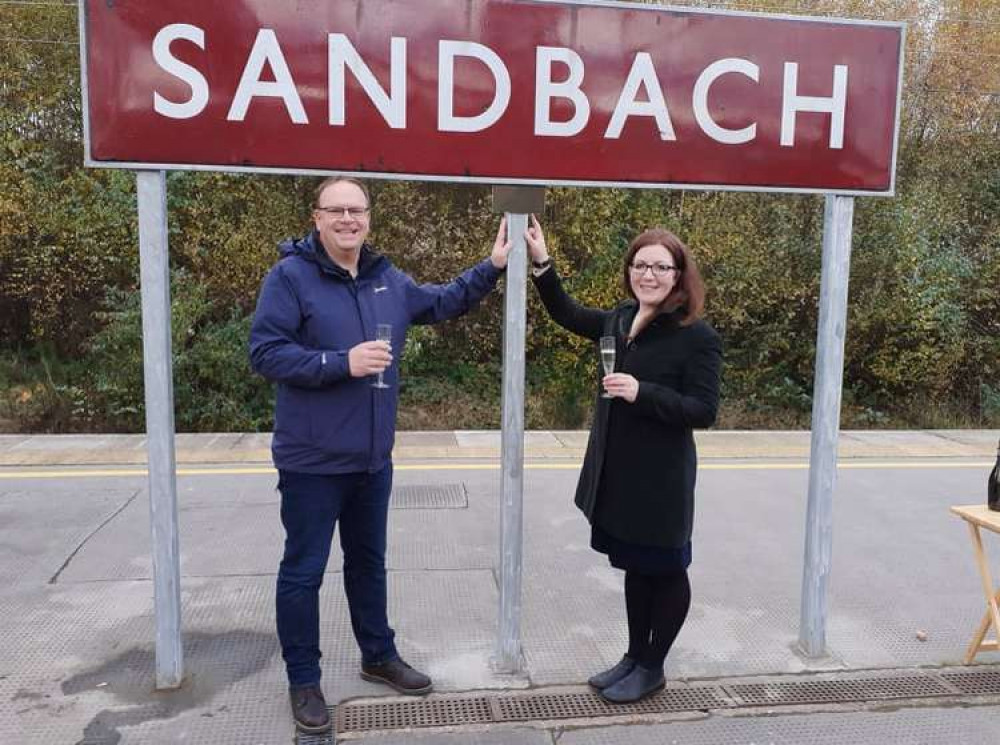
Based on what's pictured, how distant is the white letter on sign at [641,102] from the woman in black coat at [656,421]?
448 millimetres

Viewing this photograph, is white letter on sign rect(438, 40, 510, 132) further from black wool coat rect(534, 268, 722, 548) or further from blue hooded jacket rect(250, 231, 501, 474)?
black wool coat rect(534, 268, 722, 548)

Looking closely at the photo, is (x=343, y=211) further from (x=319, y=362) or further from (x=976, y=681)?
(x=976, y=681)

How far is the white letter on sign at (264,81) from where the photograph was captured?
2879mm

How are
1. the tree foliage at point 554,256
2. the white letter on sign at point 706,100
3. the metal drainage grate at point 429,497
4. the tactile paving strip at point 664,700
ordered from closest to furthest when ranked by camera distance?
the tactile paving strip at point 664,700
the white letter on sign at point 706,100
the metal drainage grate at point 429,497
the tree foliage at point 554,256

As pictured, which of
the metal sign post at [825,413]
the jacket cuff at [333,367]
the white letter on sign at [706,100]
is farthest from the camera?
the metal sign post at [825,413]

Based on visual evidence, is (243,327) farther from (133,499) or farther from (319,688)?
(319,688)

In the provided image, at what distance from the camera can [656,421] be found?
2.95 metres

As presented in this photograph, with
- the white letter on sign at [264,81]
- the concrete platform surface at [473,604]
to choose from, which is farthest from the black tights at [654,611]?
the white letter on sign at [264,81]

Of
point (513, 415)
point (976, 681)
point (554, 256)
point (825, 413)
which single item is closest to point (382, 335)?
point (513, 415)

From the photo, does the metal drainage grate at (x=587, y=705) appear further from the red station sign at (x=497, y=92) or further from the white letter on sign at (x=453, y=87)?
the white letter on sign at (x=453, y=87)

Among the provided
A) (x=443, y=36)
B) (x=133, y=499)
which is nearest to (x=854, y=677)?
(x=443, y=36)

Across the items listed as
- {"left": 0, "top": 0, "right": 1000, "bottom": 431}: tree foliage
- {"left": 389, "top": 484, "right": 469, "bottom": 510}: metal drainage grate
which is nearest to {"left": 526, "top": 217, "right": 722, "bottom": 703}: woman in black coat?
{"left": 389, "top": 484, "right": 469, "bottom": 510}: metal drainage grate

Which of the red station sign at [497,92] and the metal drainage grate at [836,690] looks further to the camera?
the metal drainage grate at [836,690]

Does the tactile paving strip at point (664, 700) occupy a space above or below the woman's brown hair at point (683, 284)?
below
